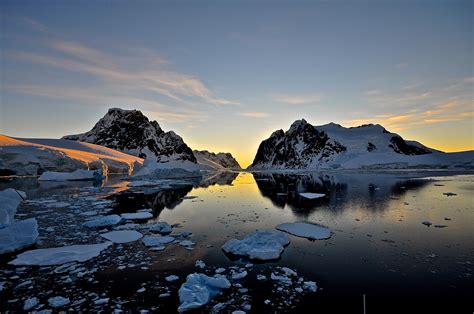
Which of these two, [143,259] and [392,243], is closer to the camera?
[143,259]

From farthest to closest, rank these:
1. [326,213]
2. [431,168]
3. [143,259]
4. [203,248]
A: [431,168], [326,213], [203,248], [143,259]

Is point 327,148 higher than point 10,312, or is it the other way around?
point 327,148

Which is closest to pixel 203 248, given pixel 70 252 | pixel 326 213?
pixel 70 252

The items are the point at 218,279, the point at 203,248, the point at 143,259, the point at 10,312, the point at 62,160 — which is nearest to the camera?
the point at 10,312

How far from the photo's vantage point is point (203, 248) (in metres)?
7.41

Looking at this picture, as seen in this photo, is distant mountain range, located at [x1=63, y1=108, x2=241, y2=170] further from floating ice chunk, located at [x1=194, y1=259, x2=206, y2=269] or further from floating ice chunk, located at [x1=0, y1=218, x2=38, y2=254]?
floating ice chunk, located at [x1=194, y1=259, x2=206, y2=269]

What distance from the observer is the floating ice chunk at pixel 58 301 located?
14.3ft

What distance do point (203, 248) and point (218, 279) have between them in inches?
96.4

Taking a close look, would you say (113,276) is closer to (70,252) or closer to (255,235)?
(70,252)

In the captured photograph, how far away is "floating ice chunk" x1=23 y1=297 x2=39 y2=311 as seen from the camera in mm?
4257

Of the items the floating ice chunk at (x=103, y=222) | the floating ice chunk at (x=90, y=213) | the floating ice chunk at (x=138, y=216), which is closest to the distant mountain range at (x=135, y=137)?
the floating ice chunk at (x=90, y=213)

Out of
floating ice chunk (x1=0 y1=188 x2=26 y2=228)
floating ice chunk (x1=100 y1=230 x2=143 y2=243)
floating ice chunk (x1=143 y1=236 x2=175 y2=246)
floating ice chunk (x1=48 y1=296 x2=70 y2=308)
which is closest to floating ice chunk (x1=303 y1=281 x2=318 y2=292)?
floating ice chunk (x1=48 y1=296 x2=70 y2=308)

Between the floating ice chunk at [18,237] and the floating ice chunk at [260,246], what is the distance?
552 cm

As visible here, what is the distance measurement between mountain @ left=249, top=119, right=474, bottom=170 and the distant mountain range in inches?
1686
